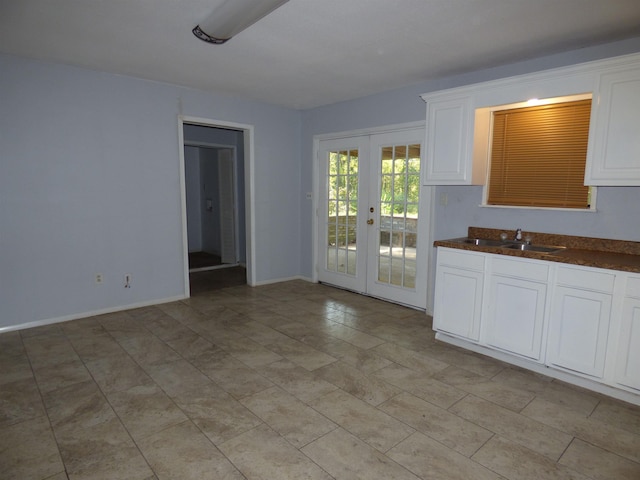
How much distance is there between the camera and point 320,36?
285 cm

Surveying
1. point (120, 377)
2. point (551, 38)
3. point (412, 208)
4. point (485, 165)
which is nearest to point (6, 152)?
point (120, 377)

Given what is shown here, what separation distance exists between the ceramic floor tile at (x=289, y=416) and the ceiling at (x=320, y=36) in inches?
99.2

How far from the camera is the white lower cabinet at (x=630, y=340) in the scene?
2.38 m

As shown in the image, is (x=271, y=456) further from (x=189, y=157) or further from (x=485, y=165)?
(x=189, y=157)

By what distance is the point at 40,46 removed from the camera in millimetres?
3166

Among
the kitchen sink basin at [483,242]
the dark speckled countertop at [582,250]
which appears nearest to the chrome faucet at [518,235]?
the dark speckled countertop at [582,250]

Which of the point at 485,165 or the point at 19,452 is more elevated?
the point at 485,165

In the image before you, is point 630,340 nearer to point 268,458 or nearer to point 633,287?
point 633,287

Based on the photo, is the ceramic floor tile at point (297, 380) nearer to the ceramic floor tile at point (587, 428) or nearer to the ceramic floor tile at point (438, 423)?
the ceramic floor tile at point (438, 423)

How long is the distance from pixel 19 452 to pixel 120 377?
809mm

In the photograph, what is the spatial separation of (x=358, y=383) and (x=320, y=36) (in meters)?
2.56

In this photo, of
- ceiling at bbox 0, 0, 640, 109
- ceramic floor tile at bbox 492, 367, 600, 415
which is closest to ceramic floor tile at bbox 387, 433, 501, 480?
ceramic floor tile at bbox 492, 367, 600, 415

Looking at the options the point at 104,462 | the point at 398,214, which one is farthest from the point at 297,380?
the point at 398,214

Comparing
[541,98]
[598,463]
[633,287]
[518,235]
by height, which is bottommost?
[598,463]
